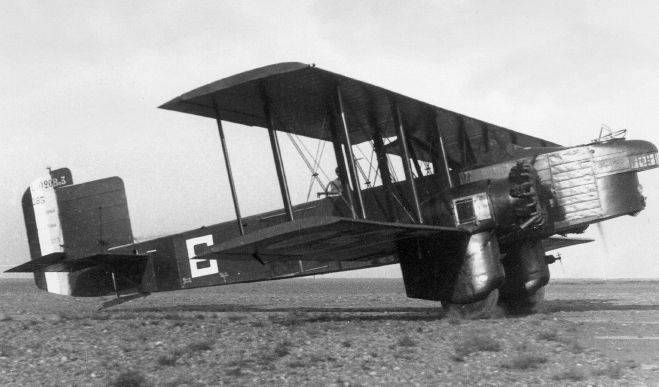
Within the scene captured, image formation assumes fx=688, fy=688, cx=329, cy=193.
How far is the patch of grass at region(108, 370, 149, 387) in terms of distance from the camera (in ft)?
19.6

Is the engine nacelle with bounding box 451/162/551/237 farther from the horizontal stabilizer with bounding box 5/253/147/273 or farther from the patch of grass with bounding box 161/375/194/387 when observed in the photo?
the horizontal stabilizer with bounding box 5/253/147/273

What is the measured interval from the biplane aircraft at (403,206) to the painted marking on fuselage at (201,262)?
0.9 inches

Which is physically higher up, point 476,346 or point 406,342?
point 406,342

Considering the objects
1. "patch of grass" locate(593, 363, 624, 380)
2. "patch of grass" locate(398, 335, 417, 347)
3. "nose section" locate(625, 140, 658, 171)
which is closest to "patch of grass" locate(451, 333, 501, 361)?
"patch of grass" locate(398, 335, 417, 347)

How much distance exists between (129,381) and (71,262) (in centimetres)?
767

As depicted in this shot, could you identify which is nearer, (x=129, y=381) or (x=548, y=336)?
(x=129, y=381)

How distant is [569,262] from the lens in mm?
89312

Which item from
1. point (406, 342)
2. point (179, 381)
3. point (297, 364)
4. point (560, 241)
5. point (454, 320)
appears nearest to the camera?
point (179, 381)

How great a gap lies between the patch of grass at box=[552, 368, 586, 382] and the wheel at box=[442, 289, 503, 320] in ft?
14.0

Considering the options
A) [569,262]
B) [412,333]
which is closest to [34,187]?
[412,333]

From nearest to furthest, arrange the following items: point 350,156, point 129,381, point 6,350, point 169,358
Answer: point 129,381
point 169,358
point 6,350
point 350,156

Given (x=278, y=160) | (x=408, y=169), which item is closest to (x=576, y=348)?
(x=408, y=169)

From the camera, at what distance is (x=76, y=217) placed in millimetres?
14258

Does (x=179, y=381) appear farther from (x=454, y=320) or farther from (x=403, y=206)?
(x=403, y=206)
